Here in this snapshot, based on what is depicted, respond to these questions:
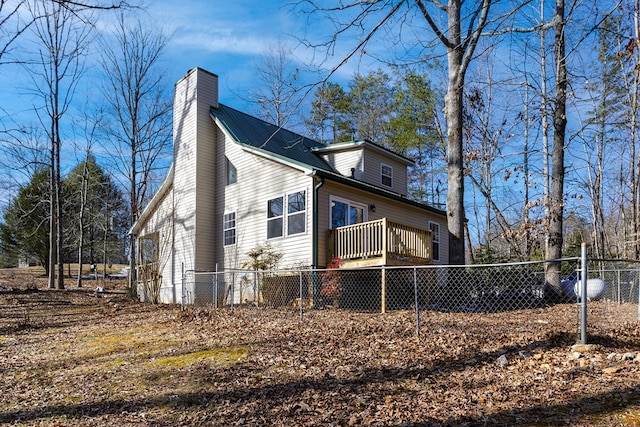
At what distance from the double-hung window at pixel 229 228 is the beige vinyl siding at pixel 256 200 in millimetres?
181

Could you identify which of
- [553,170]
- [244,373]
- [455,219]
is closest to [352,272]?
[455,219]

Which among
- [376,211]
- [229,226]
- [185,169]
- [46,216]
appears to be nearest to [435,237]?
[376,211]

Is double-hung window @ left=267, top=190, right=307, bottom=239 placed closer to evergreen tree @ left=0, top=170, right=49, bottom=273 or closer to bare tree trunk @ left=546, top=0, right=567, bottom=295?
bare tree trunk @ left=546, top=0, right=567, bottom=295

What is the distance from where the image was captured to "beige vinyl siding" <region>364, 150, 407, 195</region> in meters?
16.5

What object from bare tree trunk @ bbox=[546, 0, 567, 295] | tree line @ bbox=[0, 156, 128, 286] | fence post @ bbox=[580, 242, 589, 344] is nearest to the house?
bare tree trunk @ bbox=[546, 0, 567, 295]

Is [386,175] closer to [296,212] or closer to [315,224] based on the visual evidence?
[296,212]

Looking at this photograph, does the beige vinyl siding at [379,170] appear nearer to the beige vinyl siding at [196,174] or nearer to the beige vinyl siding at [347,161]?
the beige vinyl siding at [347,161]

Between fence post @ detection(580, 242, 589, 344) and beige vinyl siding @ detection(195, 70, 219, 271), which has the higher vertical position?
beige vinyl siding @ detection(195, 70, 219, 271)

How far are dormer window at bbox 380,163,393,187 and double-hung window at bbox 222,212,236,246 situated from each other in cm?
574

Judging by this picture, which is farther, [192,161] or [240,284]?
[192,161]

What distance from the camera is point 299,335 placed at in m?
7.40

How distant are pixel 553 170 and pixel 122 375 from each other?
1198 centimetres

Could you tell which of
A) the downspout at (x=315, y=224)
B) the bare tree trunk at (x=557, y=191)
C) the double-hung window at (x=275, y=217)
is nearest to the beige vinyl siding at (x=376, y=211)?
the downspout at (x=315, y=224)

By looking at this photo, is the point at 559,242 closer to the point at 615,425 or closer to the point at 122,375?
the point at 615,425
